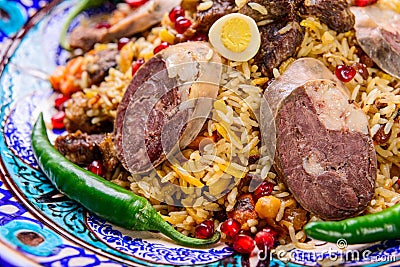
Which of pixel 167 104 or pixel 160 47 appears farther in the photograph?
pixel 160 47

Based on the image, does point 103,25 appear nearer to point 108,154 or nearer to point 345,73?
point 108,154

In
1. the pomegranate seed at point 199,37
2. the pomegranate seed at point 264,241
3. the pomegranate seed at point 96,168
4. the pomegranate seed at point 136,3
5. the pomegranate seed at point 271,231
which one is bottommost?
the pomegranate seed at point 271,231


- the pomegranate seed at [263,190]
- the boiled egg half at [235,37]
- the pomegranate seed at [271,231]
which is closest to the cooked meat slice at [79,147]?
the boiled egg half at [235,37]

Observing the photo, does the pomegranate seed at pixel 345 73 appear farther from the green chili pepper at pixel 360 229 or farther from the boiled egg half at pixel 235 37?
the green chili pepper at pixel 360 229

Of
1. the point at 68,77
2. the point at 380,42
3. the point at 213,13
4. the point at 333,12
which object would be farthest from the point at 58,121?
the point at 380,42

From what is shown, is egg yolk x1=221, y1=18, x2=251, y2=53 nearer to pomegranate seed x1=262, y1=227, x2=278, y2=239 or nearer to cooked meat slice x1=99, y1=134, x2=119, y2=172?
cooked meat slice x1=99, y1=134, x2=119, y2=172

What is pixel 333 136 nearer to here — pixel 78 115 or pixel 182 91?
pixel 182 91
